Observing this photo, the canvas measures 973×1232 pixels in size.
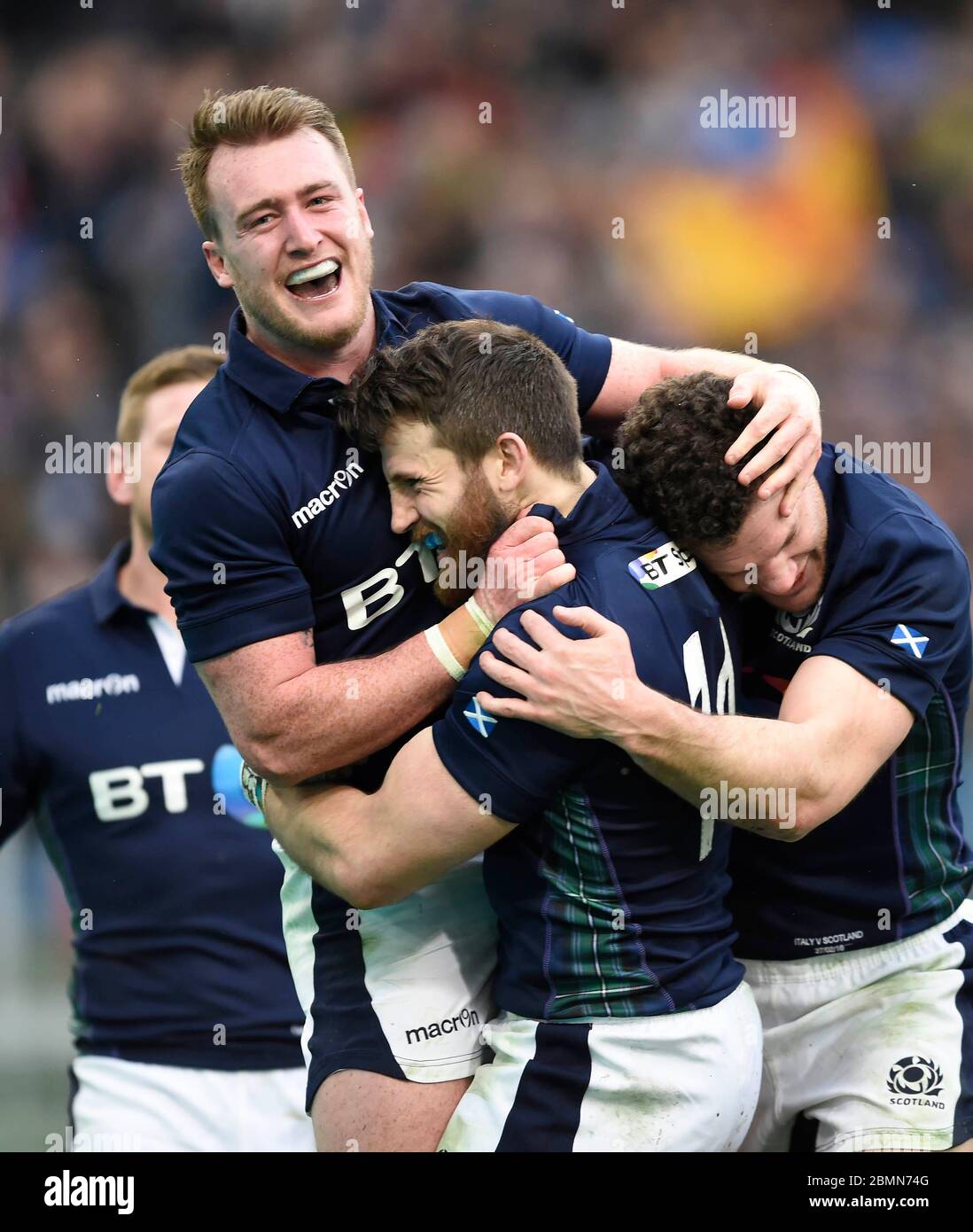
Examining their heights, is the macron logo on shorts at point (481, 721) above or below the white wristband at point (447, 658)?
below

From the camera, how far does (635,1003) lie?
3008 mm

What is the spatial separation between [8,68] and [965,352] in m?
5.80

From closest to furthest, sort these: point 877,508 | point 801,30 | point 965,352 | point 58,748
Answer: point 877,508
point 58,748
point 965,352
point 801,30

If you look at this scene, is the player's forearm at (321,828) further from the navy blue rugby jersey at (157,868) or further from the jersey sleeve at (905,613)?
the navy blue rugby jersey at (157,868)

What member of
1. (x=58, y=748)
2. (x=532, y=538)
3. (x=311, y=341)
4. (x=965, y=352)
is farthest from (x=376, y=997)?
(x=965, y=352)

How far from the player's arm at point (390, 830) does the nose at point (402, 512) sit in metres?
0.43

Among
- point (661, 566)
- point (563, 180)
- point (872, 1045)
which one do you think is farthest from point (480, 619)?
point (563, 180)

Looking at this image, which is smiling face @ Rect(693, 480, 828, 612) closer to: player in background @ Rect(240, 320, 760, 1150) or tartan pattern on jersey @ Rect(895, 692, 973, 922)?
player in background @ Rect(240, 320, 760, 1150)

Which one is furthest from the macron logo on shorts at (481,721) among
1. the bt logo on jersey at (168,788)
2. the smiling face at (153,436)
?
the smiling face at (153,436)

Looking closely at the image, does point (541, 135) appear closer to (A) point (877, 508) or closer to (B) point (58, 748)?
(B) point (58, 748)

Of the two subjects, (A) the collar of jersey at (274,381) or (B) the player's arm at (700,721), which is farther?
(A) the collar of jersey at (274,381)

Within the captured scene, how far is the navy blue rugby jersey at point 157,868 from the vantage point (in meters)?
4.82

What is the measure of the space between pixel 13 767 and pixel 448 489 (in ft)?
7.65

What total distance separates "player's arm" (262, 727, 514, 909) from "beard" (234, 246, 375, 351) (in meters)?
0.90
